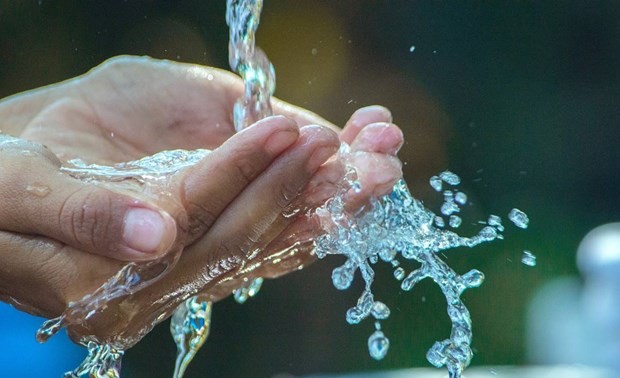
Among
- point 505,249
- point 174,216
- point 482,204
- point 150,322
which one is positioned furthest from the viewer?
point 505,249

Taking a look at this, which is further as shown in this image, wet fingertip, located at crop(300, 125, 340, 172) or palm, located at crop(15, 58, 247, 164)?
palm, located at crop(15, 58, 247, 164)

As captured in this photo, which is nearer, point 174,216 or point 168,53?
point 174,216

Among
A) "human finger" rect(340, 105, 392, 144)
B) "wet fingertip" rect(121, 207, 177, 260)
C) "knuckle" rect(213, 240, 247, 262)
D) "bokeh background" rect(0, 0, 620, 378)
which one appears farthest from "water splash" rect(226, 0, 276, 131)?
"bokeh background" rect(0, 0, 620, 378)

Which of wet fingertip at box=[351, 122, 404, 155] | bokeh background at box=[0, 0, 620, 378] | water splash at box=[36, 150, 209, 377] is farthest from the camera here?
bokeh background at box=[0, 0, 620, 378]

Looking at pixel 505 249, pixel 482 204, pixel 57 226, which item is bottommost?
pixel 505 249

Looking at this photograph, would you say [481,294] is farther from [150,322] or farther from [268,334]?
[150,322]

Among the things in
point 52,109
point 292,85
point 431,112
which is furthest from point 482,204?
point 52,109

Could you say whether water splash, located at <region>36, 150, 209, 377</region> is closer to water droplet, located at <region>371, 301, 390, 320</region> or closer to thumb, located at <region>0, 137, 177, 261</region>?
thumb, located at <region>0, 137, 177, 261</region>

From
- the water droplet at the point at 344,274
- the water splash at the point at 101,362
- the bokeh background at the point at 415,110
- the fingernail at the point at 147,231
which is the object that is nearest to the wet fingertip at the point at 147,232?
the fingernail at the point at 147,231
